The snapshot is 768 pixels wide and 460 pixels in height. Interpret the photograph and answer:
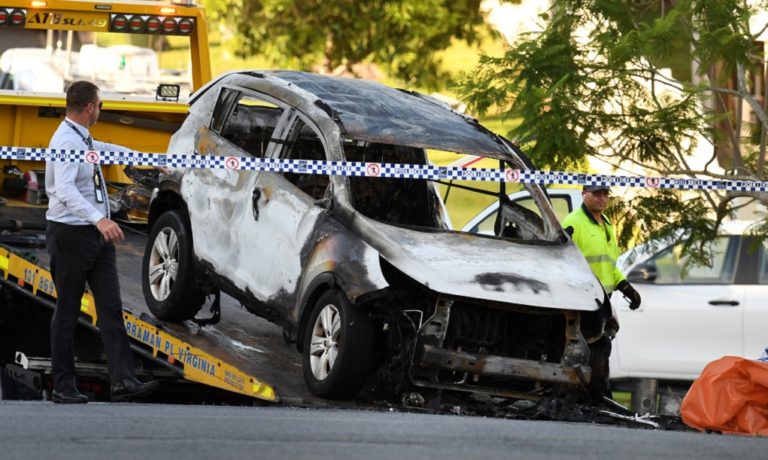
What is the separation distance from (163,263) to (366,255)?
7.25 ft

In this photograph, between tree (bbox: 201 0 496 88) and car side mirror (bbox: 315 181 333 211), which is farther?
tree (bbox: 201 0 496 88)

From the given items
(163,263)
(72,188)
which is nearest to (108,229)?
(72,188)

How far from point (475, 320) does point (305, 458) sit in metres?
2.68

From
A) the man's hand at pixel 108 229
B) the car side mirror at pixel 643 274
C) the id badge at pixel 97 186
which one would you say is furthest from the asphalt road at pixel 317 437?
the car side mirror at pixel 643 274

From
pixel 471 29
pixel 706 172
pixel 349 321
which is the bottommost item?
pixel 349 321

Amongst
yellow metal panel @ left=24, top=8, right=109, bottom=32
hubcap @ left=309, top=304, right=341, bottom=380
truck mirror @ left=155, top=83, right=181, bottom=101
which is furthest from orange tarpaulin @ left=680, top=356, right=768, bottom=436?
yellow metal panel @ left=24, top=8, right=109, bottom=32

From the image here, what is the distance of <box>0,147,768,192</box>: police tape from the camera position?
34.2 ft

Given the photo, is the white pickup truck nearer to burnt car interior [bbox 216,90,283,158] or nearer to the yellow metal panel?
burnt car interior [bbox 216,90,283,158]

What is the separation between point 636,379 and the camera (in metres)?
15.0

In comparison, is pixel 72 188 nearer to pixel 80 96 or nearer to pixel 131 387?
pixel 80 96

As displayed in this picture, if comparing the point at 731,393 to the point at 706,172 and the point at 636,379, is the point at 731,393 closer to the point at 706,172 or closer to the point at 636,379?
the point at 706,172

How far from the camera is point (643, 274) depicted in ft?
49.1

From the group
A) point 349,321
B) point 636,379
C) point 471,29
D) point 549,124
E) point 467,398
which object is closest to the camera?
point 349,321

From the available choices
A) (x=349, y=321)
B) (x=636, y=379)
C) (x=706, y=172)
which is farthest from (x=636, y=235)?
(x=349, y=321)
